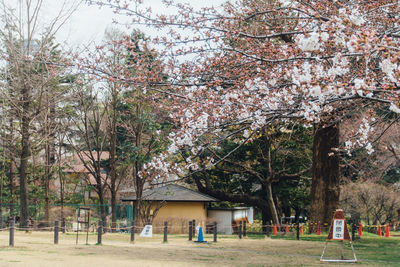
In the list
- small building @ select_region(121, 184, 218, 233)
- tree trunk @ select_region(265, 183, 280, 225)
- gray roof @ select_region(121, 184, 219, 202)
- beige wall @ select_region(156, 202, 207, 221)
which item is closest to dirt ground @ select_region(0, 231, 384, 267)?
tree trunk @ select_region(265, 183, 280, 225)

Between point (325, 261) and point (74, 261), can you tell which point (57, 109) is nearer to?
point (74, 261)

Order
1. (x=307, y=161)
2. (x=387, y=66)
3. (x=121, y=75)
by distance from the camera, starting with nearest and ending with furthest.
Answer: (x=387, y=66)
(x=121, y=75)
(x=307, y=161)

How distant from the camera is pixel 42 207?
110 ft

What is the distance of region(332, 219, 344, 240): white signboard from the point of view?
1166 centimetres

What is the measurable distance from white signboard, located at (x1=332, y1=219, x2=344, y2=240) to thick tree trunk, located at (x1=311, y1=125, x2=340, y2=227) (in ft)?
20.8

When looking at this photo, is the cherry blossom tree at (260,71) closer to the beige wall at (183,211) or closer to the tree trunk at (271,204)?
the tree trunk at (271,204)


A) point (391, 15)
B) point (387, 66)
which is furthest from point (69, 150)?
point (387, 66)

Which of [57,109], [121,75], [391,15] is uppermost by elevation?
[57,109]

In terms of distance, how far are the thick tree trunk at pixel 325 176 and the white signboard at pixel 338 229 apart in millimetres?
6349

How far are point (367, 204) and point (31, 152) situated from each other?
21864 mm

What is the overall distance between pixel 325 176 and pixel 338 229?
21.2 feet

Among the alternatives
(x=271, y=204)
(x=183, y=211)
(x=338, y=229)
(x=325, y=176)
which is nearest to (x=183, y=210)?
(x=183, y=211)

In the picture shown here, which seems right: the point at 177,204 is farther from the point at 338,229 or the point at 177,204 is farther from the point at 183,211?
the point at 338,229

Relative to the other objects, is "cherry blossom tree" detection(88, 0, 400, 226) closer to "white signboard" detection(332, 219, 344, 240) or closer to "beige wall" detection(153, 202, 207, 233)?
"white signboard" detection(332, 219, 344, 240)
